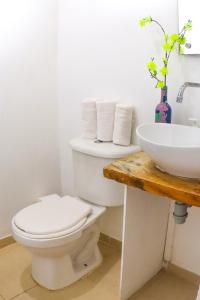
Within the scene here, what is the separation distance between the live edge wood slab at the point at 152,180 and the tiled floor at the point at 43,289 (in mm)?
783

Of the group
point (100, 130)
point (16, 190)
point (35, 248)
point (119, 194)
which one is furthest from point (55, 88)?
point (35, 248)

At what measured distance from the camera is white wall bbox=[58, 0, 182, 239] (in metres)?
1.57

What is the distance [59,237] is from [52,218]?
13cm

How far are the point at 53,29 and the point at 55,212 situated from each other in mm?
1162

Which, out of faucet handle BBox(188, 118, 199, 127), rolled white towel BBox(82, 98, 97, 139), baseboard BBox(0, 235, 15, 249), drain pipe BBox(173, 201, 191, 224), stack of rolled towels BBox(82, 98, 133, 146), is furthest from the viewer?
baseboard BBox(0, 235, 15, 249)

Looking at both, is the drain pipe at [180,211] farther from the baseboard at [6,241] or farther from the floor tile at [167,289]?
the baseboard at [6,241]

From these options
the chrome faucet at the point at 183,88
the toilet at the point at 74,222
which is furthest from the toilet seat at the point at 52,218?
the chrome faucet at the point at 183,88

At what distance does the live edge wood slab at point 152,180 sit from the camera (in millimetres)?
1060

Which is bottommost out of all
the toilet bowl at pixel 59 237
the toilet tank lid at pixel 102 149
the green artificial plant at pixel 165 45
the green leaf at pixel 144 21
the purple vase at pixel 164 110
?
the toilet bowl at pixel 59 237

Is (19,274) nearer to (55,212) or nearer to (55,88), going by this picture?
(55,212)

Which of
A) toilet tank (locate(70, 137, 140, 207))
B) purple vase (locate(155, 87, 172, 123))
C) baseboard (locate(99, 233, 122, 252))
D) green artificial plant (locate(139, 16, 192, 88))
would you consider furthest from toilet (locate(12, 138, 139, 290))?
green artificial plant (locate(139, 16, 192, 88))

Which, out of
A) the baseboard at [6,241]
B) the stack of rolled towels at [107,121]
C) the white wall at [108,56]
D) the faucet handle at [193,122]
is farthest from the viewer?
the baseboard at [6,241]

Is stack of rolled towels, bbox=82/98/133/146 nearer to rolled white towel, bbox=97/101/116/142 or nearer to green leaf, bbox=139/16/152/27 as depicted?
rolled white towel, bbox=97/101/116/142

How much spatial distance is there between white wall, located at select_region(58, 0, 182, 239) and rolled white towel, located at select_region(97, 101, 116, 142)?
99mm
